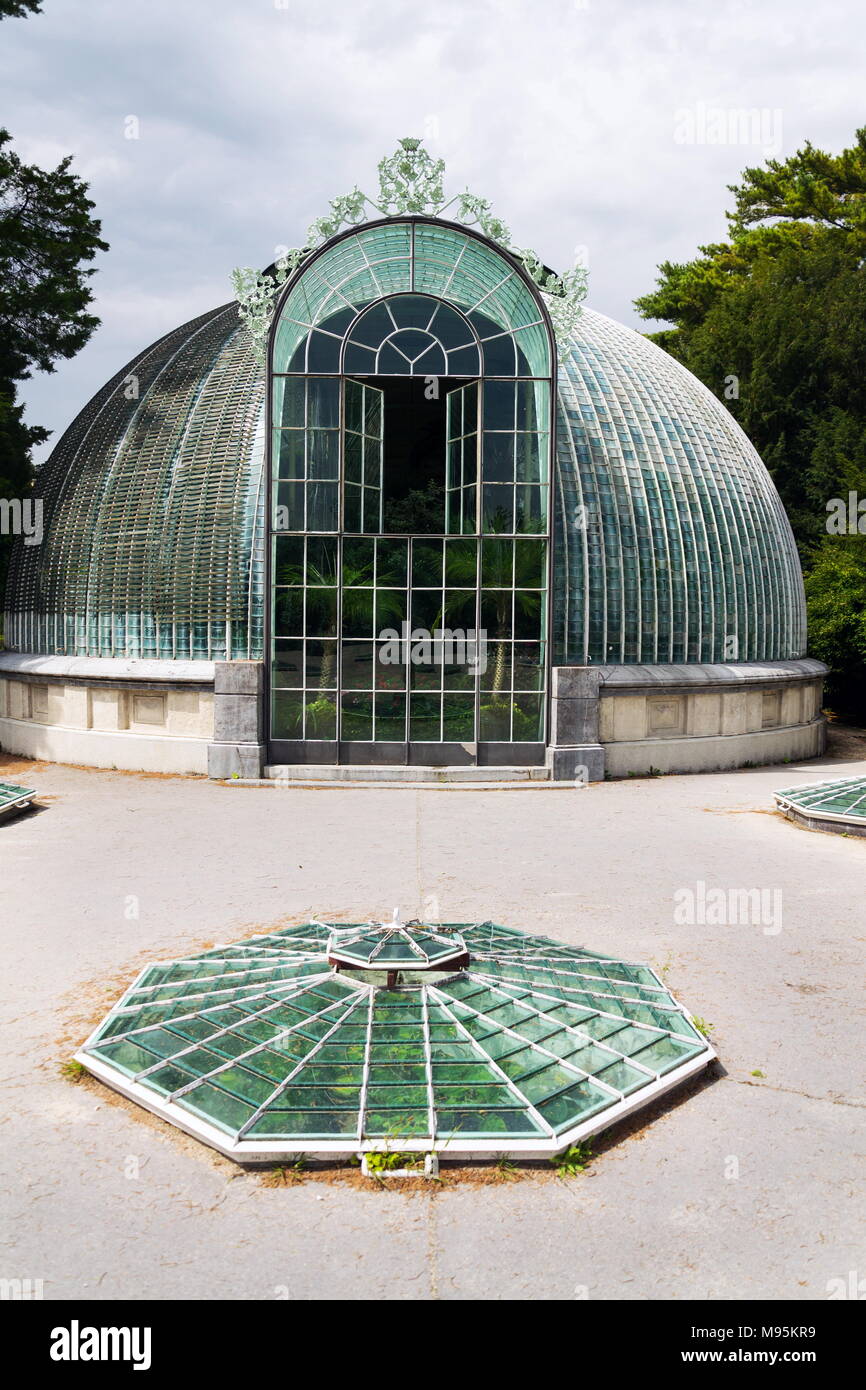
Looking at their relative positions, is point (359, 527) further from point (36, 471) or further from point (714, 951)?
point (36, 471)

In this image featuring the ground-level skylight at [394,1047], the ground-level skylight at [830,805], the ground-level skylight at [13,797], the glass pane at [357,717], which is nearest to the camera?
the ground-level skylight at [394,1047]

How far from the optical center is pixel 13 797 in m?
14.9

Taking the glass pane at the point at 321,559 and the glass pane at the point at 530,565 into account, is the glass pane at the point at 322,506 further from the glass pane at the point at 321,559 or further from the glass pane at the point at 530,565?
the glass pane at the point at 530,565

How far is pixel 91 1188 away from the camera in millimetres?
5035

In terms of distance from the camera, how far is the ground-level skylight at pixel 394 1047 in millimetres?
5391

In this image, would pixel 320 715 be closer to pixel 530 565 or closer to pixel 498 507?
pixel 530 565

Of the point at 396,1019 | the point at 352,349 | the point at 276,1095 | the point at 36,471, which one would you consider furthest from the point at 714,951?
the point at 36,471

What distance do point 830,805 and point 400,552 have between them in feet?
28.5

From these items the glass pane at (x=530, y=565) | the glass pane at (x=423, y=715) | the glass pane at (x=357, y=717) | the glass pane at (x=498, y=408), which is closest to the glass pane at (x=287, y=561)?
the glass pane at (x=357, y=717)

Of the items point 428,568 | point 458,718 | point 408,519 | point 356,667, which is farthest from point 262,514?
point 458,718

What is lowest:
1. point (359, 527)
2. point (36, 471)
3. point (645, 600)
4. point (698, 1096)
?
point (698, 1096)

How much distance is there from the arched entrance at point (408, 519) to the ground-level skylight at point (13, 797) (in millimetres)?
4777
